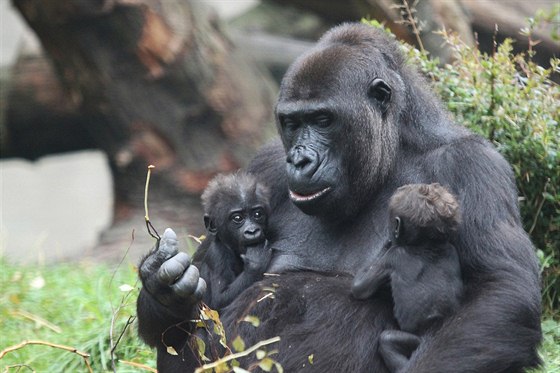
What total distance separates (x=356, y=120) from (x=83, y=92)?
18.6 feet

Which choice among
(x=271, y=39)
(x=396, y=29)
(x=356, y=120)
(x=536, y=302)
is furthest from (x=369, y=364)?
(x=271, y=39)

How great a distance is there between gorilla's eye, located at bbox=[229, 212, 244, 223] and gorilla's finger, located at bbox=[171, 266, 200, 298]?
0.69 meters

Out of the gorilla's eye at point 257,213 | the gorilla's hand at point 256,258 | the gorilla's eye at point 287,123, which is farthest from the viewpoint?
the gorilla's eye at point 257,213

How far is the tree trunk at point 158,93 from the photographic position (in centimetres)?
958

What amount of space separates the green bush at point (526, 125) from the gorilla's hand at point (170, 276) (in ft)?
7.17

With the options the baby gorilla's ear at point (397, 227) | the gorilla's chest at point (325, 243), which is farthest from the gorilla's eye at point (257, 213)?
the baby gorilla's ear at point (397, 227)

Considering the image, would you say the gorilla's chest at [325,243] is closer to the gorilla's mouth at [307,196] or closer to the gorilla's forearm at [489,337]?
the gorilla's mouth at [307,196]

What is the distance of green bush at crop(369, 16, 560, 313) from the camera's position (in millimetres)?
5961

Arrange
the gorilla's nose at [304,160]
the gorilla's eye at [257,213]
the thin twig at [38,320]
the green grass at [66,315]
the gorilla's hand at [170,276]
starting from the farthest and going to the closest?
the thin twig at [38,320] < the green grass at [66,315] < the gorilla's eye at [257,213] < the gorilla's nose at [304,160] < the gorilla's hand at [170,276]

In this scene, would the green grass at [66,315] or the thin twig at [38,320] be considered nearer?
the green grass at [66,315]

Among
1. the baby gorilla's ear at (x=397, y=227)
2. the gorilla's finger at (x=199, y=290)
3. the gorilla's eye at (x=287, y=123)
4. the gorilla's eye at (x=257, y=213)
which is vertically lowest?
the gorilla's eye at (x=257, y=213)

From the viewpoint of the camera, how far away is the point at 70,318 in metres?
7.14

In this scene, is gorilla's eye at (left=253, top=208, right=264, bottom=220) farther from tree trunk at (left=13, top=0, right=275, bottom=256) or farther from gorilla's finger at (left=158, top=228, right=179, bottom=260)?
tree trunk at (left=13, top=0, right=275, bottom=256)

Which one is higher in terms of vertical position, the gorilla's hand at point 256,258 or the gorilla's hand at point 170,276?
the gorilla's hand at point 170,276
